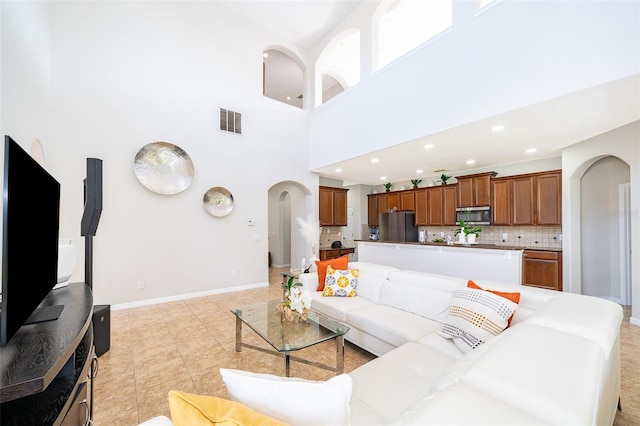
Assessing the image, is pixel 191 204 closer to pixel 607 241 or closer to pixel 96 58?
pixel 96 58

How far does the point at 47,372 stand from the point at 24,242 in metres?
0.59

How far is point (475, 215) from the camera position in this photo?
5.90 meters

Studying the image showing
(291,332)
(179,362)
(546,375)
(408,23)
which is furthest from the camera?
(408,23)

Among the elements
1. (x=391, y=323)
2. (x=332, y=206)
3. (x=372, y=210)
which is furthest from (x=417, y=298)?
(x=372, y=210)

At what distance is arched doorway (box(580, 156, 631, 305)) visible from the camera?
418cm

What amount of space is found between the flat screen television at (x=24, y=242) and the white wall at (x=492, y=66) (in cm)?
385

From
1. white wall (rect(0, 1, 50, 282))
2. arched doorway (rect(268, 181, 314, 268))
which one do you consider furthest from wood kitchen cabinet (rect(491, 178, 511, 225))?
white wall (rect(0, 1, 50, 282))

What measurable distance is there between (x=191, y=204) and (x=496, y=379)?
4.74m

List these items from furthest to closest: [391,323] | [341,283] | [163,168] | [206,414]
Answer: [163,168]
[341,283]
[391,323]
[206,414]

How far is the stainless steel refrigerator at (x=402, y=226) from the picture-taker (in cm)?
707

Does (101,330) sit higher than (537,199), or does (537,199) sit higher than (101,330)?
(537,199)

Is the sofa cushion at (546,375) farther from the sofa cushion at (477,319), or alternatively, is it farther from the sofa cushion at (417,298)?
the sofa cushion at (417,298)

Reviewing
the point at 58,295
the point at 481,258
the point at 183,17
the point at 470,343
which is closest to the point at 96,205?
the point at 58,295

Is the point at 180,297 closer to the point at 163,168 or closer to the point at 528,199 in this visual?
the point at 163,168
